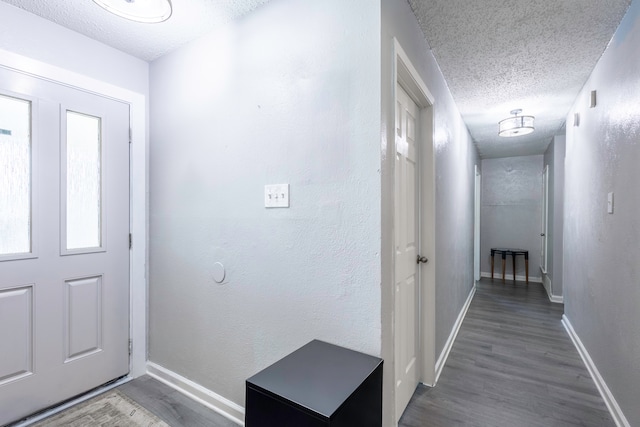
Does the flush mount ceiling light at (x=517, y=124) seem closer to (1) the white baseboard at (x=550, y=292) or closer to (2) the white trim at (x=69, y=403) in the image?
(1) the white baseboard at (x=550, y=292)

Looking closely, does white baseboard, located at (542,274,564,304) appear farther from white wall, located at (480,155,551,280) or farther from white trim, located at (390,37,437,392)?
white trim, located at (390,37,437,392)

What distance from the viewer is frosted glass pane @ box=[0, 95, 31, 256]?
1.73 metres

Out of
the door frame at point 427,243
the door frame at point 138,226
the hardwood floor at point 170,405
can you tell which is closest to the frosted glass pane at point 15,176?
the door frame at point 138,226

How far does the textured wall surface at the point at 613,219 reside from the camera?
1.62m

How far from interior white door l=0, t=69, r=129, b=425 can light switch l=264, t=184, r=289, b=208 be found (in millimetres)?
1290

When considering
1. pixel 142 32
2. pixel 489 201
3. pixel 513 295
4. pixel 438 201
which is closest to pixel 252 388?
pixel 438 201

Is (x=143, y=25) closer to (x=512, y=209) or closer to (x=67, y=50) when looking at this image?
(x=67, y=50)

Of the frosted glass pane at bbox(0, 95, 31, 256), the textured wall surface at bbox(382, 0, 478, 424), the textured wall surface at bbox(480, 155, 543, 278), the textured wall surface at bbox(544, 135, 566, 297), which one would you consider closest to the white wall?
the textured wall surface at bbox(480, 155, 543, 278)

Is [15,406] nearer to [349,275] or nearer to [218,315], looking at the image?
[218,315]

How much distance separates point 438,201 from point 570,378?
1.67 metres

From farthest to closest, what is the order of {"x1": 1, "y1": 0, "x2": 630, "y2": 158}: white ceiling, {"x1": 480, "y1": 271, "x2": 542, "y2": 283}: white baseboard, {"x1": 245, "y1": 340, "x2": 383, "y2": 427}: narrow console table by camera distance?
{"x1": 480, "y1": 271, "x2": 542, "y2": 283}: white baseboard
{"x1": 1, "y1": 0, "x2": 630, "y2": 158}: white ceiling
{"x1": 245, "y1": 340, "x2": 383, "y2": 427}: narrow console table

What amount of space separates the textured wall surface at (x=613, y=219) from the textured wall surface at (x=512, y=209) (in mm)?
3211

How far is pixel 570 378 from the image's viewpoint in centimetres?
231

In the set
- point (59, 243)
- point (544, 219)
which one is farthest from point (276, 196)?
point (544, 219)
